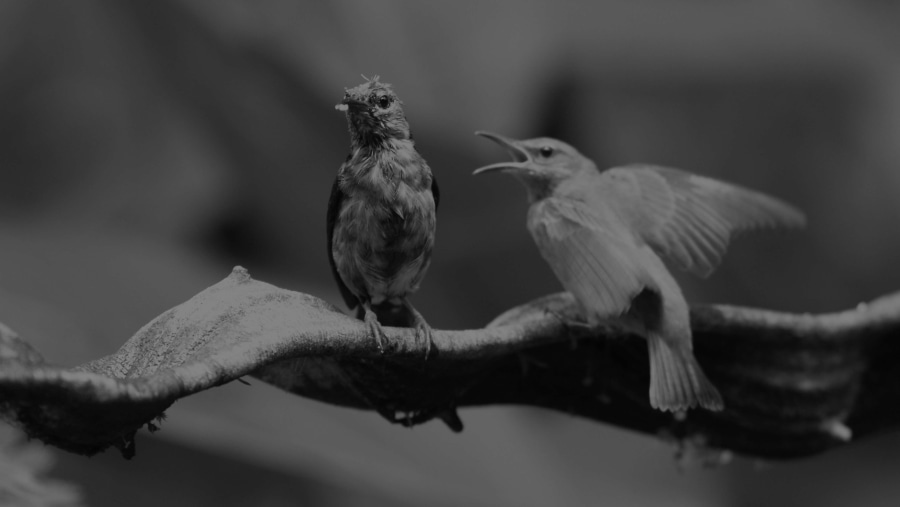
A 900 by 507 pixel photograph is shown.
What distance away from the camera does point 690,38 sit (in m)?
7.87

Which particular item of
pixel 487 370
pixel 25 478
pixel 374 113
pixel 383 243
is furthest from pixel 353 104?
pixel 25 478

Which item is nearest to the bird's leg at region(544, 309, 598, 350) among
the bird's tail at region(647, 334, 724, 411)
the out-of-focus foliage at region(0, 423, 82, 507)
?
the bird's tail at region(647, 334, 724, 411)

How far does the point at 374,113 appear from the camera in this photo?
126 inches

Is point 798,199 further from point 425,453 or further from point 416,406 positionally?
point 416,406

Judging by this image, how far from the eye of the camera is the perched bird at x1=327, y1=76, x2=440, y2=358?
3215mm

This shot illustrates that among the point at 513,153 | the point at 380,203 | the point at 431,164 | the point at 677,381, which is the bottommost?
the point at 431,164

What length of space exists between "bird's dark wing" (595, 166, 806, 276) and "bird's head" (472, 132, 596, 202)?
0.57ft

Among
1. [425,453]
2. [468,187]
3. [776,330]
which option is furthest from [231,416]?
[776,330]

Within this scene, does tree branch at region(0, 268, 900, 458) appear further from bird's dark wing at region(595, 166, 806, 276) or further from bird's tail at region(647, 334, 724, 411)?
bird's dark wing at region(595, 166, 806, 276)

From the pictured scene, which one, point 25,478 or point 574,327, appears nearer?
point 25,478

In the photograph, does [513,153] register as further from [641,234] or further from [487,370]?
[487,370]

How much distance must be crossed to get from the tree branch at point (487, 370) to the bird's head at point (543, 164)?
68 cm

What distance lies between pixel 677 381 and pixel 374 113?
3.61ft

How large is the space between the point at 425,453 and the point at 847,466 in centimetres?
307
